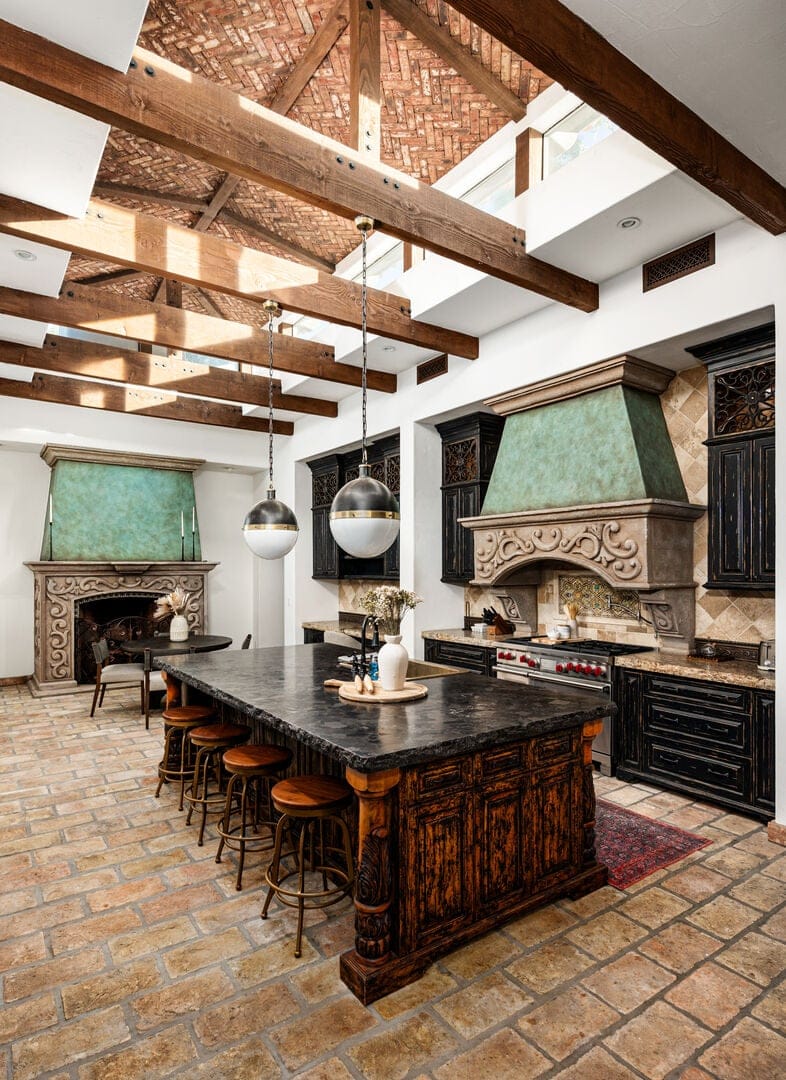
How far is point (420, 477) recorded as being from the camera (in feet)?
→ 21.5

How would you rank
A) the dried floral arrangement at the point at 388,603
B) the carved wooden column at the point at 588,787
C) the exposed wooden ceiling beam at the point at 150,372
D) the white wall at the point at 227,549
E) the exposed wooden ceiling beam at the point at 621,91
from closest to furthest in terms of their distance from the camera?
1. the exposed wooden ceiling beam at the point at 621,91
2. the carved wooden column at the point at 588,787
3. the dried floral arrangement at the point at 388,603
4. the exposed wooden ceiling beam at the point at 150,372
5. the white wall at the point at 227,549

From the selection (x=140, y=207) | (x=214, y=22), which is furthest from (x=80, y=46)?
(x=140, y=207)

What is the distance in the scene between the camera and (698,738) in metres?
3.95

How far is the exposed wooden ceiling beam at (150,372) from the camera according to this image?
19.4 feet

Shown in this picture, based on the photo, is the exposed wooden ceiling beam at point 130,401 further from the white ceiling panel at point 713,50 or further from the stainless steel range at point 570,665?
the white ceiling panel at point 713,50

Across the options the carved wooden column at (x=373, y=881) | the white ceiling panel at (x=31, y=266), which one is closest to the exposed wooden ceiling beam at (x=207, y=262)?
the white ceiling panel at (x=31, y=266)

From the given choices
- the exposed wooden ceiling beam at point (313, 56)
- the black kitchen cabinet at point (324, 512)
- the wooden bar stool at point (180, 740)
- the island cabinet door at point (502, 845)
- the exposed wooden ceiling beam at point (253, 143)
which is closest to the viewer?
the exposed wooden ceiling beam at point (253, 143)

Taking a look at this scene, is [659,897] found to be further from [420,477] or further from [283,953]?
[420,477]

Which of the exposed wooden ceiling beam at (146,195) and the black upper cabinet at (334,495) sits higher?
the exposed wooden ceiling beam at (146,195)

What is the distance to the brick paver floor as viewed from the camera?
193 centimetres

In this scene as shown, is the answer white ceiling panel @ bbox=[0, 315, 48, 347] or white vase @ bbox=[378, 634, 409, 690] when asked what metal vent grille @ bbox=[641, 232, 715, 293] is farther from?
white ceiling panel @ bbox=[0, 315, 48, 347]

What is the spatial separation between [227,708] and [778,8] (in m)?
4.56

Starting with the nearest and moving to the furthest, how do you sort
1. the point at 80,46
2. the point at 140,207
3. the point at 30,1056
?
the point at 30,1056, the point at 80,46, the point at 140,207

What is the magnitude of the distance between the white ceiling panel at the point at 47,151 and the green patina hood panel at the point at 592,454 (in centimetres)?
356
